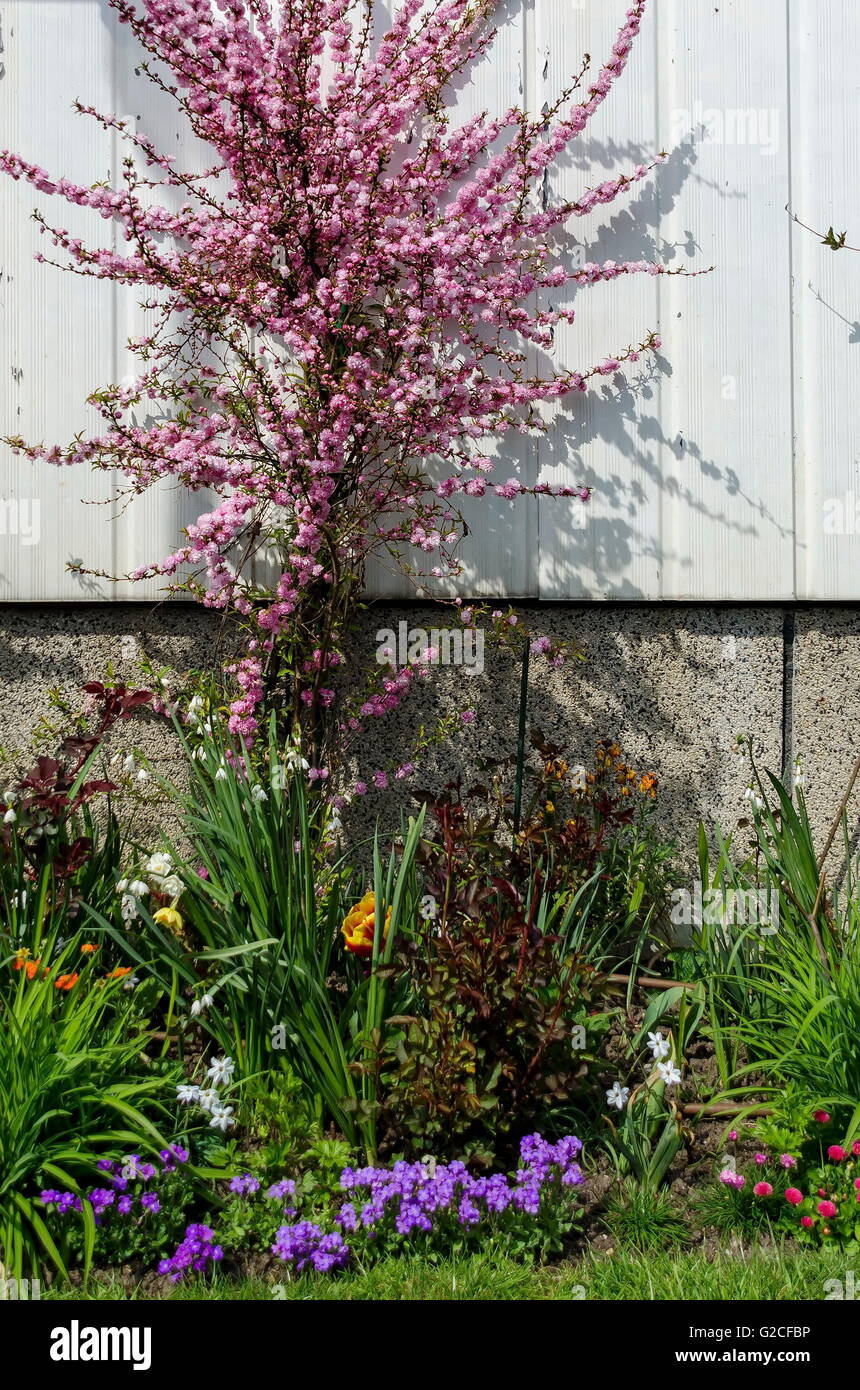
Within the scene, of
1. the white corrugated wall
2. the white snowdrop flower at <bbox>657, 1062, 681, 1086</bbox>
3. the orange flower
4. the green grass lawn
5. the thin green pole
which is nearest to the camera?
the green grass lawn

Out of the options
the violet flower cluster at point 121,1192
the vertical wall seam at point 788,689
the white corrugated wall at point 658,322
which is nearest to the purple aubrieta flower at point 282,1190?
the violet flower cluster at point 121,1192

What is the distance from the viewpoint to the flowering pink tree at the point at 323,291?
307 centimetres

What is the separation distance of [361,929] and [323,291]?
6.31 feet

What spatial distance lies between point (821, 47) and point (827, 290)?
0.86m

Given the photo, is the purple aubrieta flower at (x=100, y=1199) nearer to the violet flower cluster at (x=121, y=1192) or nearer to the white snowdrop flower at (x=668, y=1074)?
the violet flower cluster at (x=121, y=1192)

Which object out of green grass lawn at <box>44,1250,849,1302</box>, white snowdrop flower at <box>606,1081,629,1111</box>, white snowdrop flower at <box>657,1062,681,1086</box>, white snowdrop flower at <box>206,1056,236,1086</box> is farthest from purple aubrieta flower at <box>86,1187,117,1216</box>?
white snowdrop flower at <box>657,1062,681,1086</box>

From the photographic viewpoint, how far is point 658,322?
350cm

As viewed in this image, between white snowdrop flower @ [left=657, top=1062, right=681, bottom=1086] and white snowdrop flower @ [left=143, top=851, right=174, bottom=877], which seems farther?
white snowdrop flower @ [left=143, top=851, right=174, bottom=877]

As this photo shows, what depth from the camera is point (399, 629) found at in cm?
351

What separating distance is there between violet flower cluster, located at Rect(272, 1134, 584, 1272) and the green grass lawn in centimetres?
6

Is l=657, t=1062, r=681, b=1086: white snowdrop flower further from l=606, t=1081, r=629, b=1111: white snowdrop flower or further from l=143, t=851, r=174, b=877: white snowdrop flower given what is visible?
l=143, t=851, r=174, b=877: white snowdrop flower

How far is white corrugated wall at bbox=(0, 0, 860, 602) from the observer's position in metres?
3.48

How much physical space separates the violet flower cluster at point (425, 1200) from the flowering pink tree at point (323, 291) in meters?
1.47

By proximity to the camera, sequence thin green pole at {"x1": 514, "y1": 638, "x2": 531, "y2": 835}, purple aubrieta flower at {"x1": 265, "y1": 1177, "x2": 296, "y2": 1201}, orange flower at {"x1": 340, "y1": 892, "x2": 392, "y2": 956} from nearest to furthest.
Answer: purple aubrieta flower at {"x1": 265, "y1": 1177, "x2": 296, "y2": 1201} < orange flower at {"x1": 340, "y1": 892, "x2": 392, "y2": 956} < thin green pole at {"x1": 514, "y1": 638, "x2": 531, "y2": 835}
